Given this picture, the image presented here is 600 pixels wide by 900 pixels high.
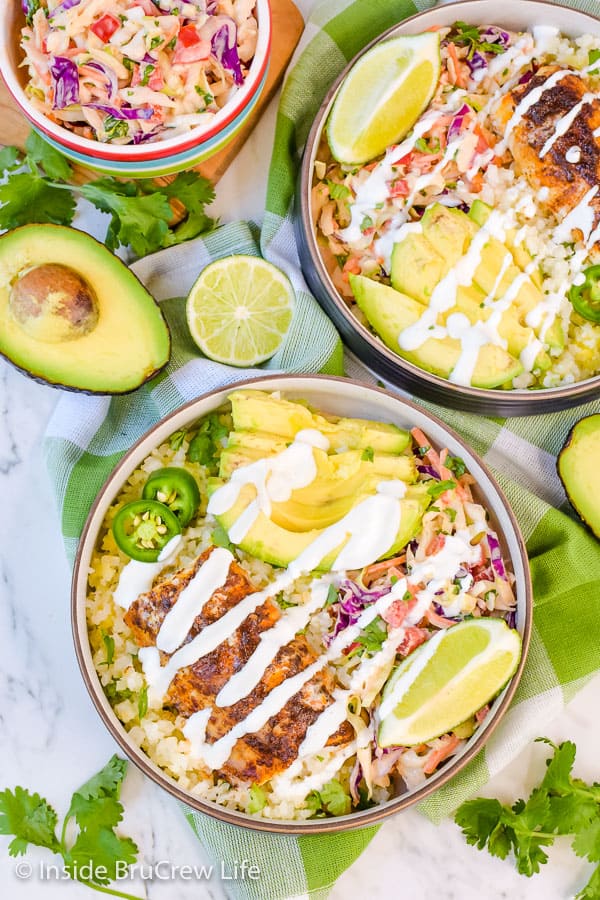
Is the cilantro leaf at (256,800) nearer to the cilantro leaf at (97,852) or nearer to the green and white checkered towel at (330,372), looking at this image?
the green and white checkered towel at (330,372)

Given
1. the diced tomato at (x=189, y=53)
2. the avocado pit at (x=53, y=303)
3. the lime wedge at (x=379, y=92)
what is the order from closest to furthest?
the avocado pit at (x=53, y=303) → the diced tomato at (x=189, y=53) → the lime wedge at (x=379, y=92)

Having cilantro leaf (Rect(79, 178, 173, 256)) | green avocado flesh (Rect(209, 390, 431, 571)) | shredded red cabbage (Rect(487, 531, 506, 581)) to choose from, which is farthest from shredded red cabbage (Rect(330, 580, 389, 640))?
cilantro leaf (Rect(79, 178, 173, 256))

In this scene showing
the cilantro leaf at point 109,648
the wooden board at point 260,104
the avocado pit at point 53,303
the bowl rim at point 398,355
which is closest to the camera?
the avocado pit at point 53,303

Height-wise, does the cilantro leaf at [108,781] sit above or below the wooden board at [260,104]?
below

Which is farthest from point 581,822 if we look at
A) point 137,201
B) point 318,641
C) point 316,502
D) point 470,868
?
point 137,201

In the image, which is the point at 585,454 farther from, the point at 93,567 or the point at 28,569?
the point at 28,569

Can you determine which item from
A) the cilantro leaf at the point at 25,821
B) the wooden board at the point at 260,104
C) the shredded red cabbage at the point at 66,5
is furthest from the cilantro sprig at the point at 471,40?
the cilantro leaf at the point at 25,821

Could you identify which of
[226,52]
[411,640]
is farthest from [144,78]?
[411,640]
